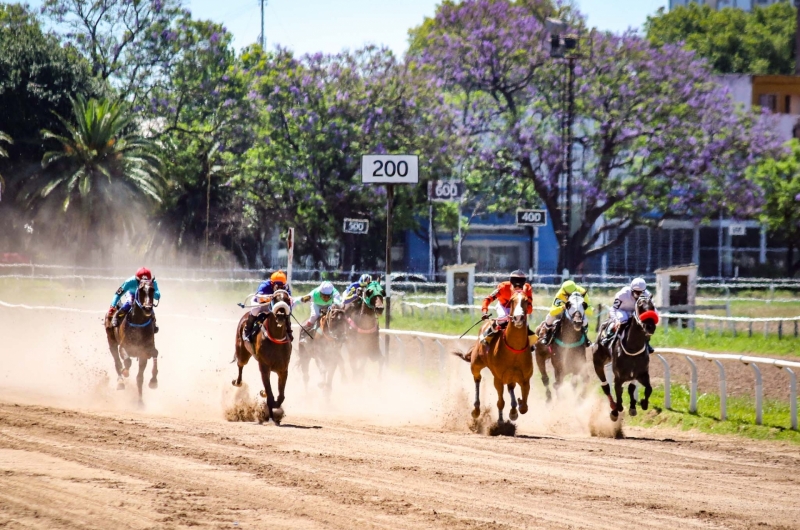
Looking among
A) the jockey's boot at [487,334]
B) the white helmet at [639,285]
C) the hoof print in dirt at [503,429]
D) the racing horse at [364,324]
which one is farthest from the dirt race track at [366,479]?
the racing horse at [364,324]

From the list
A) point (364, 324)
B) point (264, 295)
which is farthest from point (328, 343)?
point (264, 295)

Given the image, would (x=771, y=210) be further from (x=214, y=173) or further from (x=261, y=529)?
(x=261, y=529)

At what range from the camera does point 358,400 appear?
60.6 ft

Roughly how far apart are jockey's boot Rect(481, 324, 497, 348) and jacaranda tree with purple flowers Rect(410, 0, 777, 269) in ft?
90.4

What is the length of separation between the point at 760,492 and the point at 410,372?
11.0 m

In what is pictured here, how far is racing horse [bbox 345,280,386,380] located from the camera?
60.6 feet

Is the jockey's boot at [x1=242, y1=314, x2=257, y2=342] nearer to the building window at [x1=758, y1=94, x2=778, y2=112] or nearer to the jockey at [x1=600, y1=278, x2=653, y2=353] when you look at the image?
the jockey at [x1=600, y1=278, x2=653, y2=353]

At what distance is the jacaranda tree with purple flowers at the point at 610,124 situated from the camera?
42.3 meters

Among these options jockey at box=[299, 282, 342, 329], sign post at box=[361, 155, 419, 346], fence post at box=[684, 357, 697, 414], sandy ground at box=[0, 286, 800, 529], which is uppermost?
sign post at box=[361, 155, 419, 346]

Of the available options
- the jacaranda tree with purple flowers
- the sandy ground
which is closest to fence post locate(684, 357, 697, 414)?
the sandy ground

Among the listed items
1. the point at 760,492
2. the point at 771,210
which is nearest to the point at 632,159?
the point at 771,210

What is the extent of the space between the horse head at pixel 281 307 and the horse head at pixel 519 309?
2.92 metres

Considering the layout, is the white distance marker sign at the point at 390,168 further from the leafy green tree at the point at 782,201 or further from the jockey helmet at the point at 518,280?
the leafy green tree at the point at 782,201

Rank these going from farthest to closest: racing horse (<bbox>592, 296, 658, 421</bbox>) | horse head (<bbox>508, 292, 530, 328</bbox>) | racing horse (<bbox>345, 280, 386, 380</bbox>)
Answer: racing horse (<bbox>345, 280, 386, 380</bbox>) < racing horse (<bbox>592, 296, 658, 421</bbox>) < horse head (<bbox>508, 292, 530, 328</bbox>)
